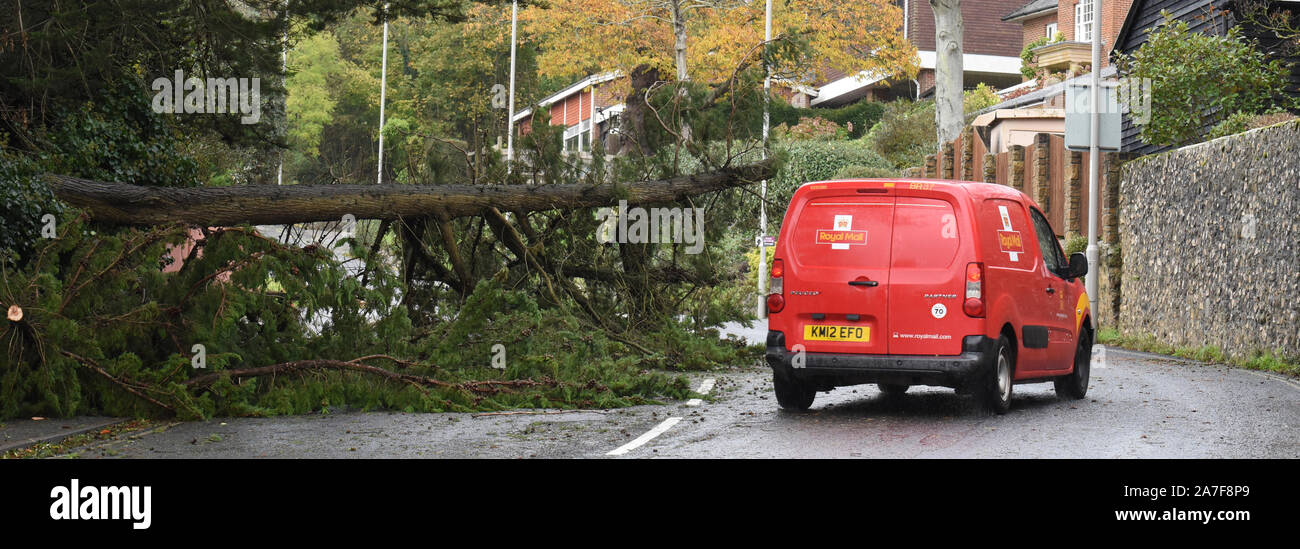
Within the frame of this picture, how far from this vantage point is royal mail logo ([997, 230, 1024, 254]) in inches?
442

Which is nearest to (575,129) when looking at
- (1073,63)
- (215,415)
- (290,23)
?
(1073,63)

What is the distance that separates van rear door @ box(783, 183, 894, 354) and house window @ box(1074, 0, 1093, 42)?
133 ft

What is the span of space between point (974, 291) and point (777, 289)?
1611 millimetres

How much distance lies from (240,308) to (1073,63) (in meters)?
41.1

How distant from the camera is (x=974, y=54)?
6519 centimetres

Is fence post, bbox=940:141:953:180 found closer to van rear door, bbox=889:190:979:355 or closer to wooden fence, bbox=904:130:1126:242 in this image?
wooden fence, bbox=904:130:1126:242

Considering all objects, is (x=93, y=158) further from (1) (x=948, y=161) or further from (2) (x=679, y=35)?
(2) (x=679, y=35)

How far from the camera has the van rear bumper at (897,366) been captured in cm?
1064

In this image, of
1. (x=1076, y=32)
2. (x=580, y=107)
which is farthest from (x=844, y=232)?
(x=580, y=107)

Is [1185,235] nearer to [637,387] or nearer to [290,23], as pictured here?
[637,387]

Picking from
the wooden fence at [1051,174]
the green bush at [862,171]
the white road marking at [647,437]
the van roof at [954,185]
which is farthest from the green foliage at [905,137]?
the white road marking at [647,437]

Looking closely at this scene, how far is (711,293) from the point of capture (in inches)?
682

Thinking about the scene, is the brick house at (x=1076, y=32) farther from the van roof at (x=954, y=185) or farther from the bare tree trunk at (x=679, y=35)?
the van roof at (x=954, y=185)

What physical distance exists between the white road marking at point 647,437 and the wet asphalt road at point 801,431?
0.07 meters
